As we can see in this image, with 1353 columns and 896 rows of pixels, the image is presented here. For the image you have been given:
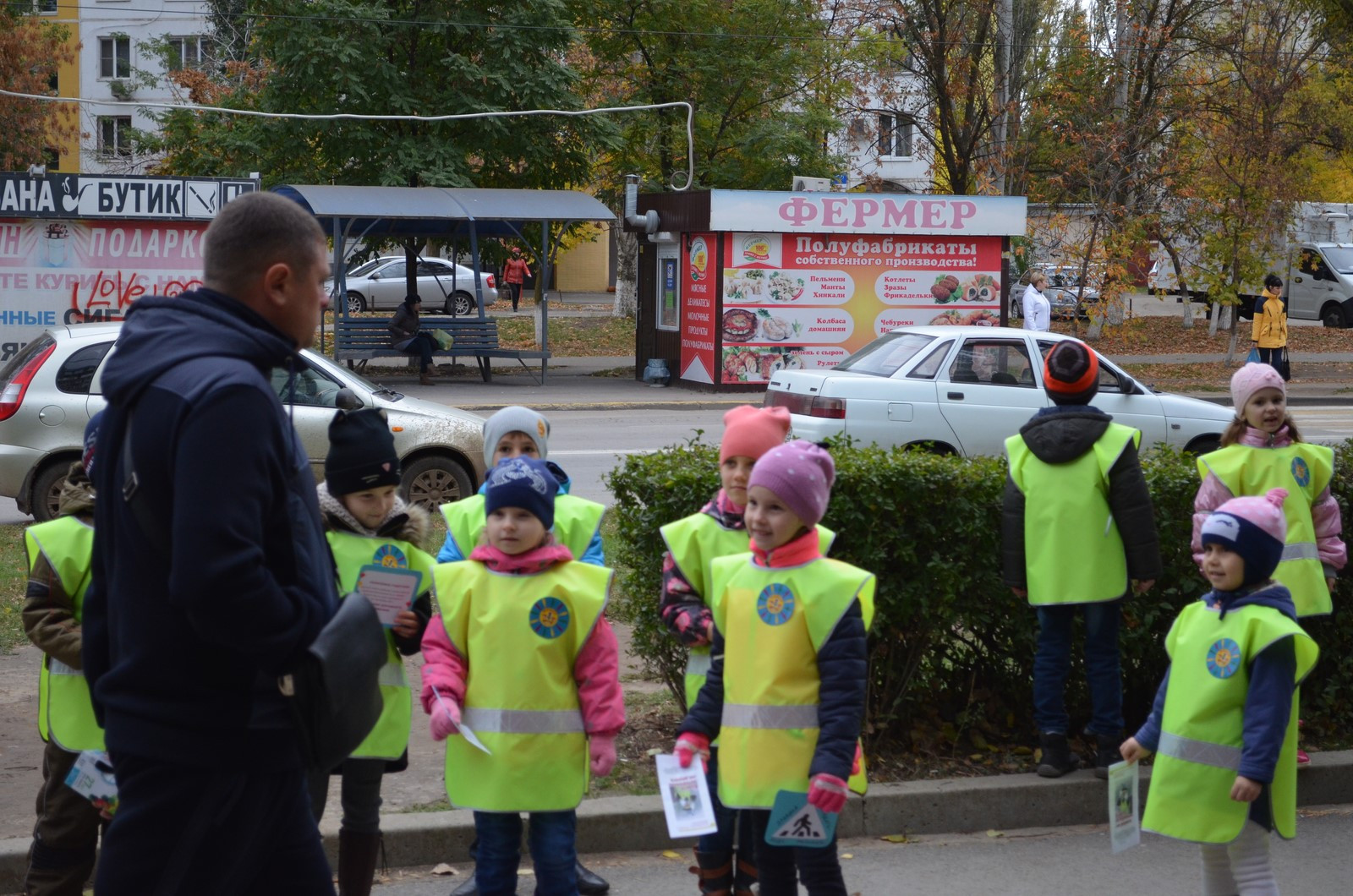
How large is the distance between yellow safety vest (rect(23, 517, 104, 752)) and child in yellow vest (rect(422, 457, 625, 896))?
1029mm

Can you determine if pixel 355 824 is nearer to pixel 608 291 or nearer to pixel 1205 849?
pixel 1205 849

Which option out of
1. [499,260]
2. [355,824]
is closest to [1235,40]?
[499,260]

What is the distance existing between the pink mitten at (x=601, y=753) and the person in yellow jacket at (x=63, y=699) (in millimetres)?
1430

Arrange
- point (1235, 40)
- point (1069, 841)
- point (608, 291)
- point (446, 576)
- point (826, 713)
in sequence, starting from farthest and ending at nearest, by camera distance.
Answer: point (608, 291)
point (1235, 40)
point (1069, 841)
point (446, 576)
point (826, 713)

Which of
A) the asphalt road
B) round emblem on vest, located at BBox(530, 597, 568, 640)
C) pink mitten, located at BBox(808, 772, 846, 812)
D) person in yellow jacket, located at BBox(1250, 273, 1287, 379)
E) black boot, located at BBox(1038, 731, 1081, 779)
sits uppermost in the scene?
person in yellow jacket, located at BBox(1250, 273, 1287, 379)

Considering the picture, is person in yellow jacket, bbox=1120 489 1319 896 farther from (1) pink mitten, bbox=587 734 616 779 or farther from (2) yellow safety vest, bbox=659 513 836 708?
(1) pink mitten, bbox=587 734 616 779

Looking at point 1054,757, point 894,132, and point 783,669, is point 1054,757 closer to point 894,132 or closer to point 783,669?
point 783,669

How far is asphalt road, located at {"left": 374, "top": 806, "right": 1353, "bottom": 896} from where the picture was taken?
495 centimetres

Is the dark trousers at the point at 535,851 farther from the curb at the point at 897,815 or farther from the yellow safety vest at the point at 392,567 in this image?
the curb at the point at 897,815

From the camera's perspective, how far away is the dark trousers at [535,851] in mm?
4016

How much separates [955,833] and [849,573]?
2039mm

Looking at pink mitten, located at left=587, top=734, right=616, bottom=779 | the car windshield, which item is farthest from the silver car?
pink mitten, located at left=587, top=734, right=616, bottom=779

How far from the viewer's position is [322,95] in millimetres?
26000

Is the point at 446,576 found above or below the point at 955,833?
above
